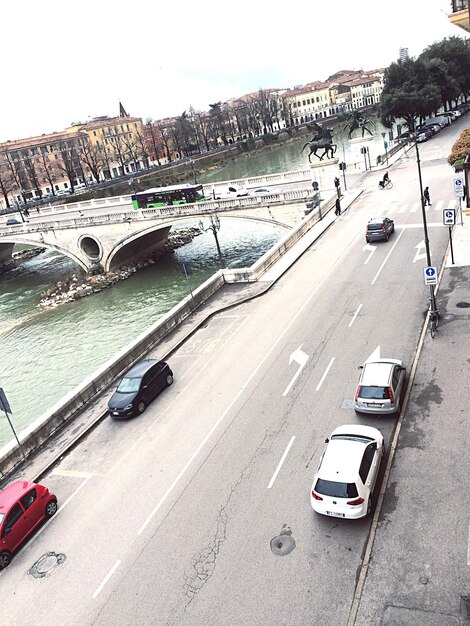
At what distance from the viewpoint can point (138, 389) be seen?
18.4 meters

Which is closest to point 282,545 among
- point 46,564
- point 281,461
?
point 281,461

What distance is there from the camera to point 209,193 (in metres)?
53.2

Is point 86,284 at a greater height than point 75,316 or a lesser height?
greater

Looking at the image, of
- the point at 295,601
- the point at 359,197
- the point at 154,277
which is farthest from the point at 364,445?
the point at 154,277

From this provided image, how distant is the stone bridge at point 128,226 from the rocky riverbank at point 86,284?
116 centimetres

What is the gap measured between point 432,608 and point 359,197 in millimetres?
39491

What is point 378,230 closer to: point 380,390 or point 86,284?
point 380,390

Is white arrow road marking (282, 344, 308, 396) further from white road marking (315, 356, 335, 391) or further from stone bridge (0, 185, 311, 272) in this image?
stone bridge (0, 185, 311, 272)

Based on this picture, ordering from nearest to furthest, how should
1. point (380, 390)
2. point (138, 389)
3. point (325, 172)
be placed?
point (380, 390)
point (138, 389)
point (325, 172)

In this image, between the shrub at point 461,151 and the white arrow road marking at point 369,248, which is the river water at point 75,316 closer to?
the white arrow road marking at point 369,248

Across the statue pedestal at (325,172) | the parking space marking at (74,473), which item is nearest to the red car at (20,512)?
the parking space marking at (74,473)

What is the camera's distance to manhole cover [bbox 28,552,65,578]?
12.3m

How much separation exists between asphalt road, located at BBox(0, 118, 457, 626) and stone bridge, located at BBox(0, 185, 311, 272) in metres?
18.4

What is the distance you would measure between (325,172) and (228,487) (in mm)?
38910
